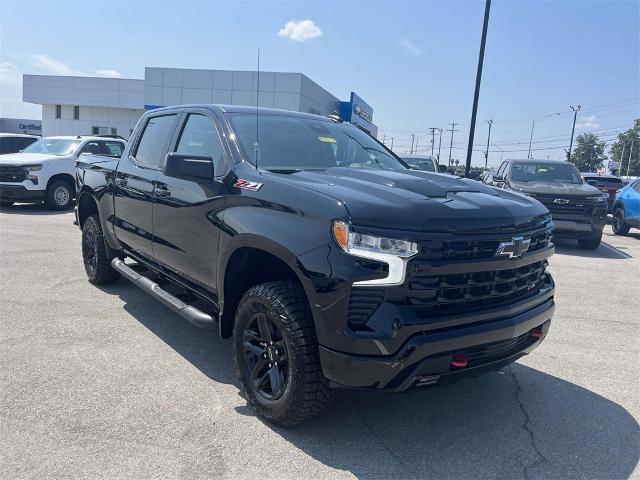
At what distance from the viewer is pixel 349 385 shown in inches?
105

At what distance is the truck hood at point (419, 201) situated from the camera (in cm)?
265

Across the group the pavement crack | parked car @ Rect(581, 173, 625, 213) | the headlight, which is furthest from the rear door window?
parked car @ Rect(581, 173, 625, 213)

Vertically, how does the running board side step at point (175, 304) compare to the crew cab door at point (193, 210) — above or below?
below

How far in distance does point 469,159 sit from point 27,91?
161 feet

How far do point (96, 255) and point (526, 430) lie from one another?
4.72 m

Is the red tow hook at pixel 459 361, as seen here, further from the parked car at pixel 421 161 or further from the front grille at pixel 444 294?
the parked car at pixel 421 161

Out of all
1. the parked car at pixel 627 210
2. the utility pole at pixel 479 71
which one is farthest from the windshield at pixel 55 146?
the parked car at pixel 627 210

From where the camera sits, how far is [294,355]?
111 inches

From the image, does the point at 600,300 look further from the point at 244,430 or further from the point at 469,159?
the point at 469,159

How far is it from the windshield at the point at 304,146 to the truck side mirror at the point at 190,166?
299mm

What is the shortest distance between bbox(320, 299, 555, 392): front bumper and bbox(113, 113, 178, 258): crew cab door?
248 centimetres

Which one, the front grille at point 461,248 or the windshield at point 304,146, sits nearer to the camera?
the front grille at point 461,248

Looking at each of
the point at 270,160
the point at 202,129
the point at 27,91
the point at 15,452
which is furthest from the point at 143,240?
the point at 27,91

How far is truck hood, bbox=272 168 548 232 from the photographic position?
2.65m
